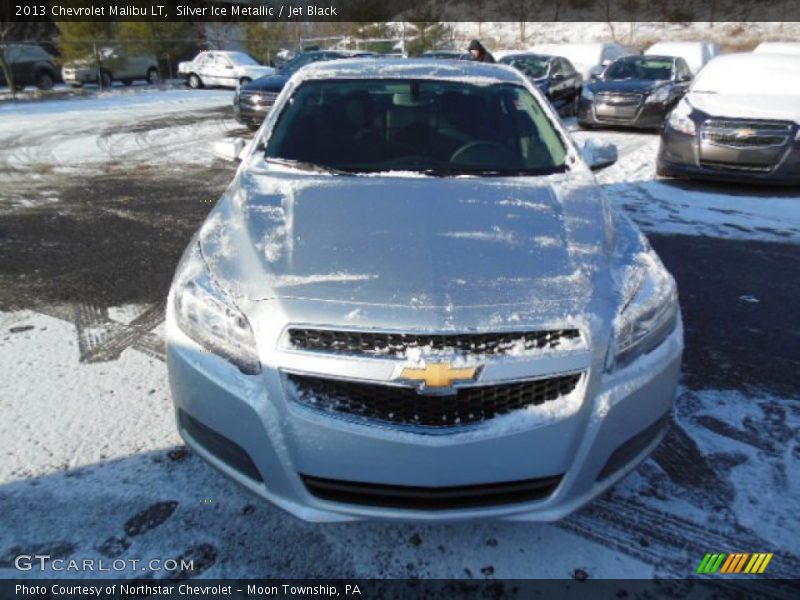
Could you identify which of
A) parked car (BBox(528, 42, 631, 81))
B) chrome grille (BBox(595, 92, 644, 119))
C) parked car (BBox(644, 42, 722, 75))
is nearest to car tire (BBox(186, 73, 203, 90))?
parked car (BBox(528, 42, 631, 81))

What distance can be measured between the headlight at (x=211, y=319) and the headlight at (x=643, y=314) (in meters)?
1.14

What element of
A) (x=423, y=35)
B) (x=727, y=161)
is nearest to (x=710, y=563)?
(x=727, y=161)

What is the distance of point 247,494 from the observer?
2207 millimetres

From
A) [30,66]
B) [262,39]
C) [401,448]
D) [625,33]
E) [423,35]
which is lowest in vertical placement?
[401,448]

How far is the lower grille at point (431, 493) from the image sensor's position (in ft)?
6.04

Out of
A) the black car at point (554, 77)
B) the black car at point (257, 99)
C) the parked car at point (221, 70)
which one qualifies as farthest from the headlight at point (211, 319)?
the parked car at point (221, 70)

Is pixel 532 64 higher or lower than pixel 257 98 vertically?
higher

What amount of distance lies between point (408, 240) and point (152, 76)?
2747 centimetres

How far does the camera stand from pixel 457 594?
1.96 m

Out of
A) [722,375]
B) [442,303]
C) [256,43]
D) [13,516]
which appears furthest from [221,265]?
[256,43]

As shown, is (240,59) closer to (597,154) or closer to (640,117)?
(640,117)

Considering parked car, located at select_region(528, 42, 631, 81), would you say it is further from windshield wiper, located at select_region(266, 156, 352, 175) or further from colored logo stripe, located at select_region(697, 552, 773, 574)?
colored logo stripe, located at select_region(697, 552, 773, 574)

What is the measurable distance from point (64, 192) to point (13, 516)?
586 centimetres

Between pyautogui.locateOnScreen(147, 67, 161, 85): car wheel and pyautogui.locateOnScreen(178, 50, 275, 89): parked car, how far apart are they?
6.69ft
